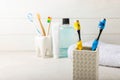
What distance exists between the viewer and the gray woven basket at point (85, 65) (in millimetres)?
891

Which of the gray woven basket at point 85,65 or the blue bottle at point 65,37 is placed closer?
the gray woven basket at point 85,65

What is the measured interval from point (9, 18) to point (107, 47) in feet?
1.76

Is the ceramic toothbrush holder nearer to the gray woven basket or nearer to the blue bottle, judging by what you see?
the blue bottle

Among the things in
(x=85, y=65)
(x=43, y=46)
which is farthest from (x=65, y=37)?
(x=85, y=65)

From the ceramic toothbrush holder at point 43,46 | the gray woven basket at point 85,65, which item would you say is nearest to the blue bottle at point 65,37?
the ceramic toothbrush holder at point 43,46

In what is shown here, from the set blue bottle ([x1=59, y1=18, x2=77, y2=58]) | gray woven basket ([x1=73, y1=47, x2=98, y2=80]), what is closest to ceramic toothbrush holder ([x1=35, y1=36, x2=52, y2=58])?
blue bottle ([x1=59, y1=18, x2=77, y2=58])

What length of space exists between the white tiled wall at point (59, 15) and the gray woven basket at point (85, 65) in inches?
18.7

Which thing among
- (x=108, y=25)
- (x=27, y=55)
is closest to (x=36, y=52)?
(x=27, y=55)

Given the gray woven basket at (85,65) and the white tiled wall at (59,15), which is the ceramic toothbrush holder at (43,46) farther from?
the gray woven basket at (85,65)

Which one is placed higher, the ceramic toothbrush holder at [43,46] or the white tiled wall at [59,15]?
the white tiled wall at [59,15]

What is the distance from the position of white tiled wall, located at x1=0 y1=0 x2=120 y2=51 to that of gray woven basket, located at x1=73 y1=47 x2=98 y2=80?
1.56 feet

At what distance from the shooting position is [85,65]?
0.90 meters

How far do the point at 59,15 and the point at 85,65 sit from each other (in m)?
0.52

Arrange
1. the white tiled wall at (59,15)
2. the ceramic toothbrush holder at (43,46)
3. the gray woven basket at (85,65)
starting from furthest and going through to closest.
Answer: the white tiled wall at (59,15) < the ceramic toothbrush holder at (43,46) < the gray woven basket at (85,65)
